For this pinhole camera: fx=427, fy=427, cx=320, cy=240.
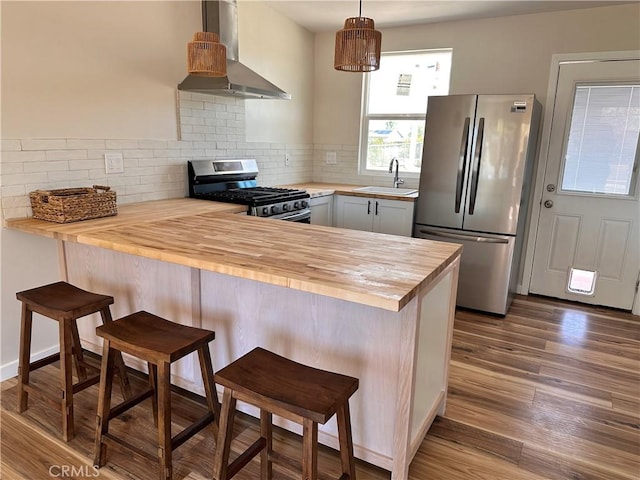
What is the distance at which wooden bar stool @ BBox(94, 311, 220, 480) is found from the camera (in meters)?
1.57

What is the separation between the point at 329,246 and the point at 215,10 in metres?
2.24

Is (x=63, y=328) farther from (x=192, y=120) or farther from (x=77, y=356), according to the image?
(x=192, y=120)

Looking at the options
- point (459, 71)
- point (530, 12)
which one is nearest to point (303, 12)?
point (459, 71)

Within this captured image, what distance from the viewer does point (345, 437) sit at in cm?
147

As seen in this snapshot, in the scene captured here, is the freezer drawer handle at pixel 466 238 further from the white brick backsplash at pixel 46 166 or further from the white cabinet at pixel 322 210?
the white brick backsplash at pixel 46 166

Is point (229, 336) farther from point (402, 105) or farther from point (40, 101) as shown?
point (402, 105)

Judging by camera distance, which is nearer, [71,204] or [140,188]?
[71,204]

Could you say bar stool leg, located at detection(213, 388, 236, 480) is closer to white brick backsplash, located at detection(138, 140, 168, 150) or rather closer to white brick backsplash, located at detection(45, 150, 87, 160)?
white brick backsplash, located at detection(45, 150, 87, 160)

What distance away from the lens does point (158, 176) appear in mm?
3074

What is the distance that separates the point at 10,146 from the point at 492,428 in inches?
112

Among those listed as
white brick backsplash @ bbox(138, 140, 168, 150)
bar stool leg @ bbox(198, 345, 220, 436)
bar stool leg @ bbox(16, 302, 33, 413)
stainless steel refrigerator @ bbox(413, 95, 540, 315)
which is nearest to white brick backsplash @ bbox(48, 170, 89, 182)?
white brick backsplash @ bbox(138, 140, 168, 150)

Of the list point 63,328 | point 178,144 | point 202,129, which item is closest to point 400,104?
point 202,129

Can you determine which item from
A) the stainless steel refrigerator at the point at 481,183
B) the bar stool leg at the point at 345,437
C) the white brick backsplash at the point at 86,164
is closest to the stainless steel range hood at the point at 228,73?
the white brick backsplash at the point at 86,164

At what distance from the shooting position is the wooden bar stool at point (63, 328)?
1.90 metres
